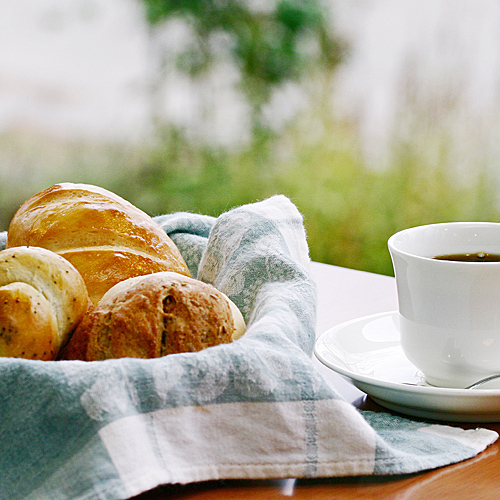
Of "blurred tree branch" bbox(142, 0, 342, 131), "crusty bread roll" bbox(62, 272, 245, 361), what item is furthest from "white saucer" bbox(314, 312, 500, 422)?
"blurred tree branch" bbox(142, 0, 342, 131)

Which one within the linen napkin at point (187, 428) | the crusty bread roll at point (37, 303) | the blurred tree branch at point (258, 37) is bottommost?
the linen napkin at point (187, 428)

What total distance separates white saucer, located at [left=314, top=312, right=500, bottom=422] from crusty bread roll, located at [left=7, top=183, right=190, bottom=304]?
20 cm

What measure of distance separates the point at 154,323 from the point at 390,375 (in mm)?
287

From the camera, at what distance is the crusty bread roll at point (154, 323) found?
0.47 meters

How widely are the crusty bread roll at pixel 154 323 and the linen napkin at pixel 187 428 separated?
1.5 inches

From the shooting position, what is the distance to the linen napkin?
0.38 m

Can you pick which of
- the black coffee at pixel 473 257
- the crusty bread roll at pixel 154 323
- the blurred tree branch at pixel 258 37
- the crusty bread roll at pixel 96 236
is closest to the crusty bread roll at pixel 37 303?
the crusty bread roll at pixel 154 323

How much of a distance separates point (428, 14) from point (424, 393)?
8.14 feet

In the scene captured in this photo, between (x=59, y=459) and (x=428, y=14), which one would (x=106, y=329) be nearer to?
(x=59, y=459)

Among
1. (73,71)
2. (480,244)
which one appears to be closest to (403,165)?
(73,71)

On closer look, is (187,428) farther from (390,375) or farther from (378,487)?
(390,375)

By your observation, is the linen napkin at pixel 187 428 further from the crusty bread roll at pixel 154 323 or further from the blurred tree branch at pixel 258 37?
the blurred tree branch at pixel 258 37

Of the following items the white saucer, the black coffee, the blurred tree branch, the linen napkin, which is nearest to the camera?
the linen napkin

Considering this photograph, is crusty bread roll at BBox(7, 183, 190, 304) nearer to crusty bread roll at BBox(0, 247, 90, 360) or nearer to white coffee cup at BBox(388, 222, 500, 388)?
crusty bread roll at BBox(0, 247, 90, 360)
